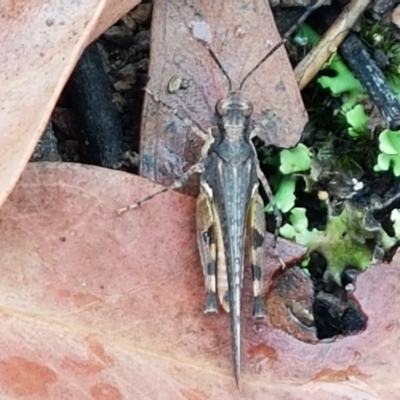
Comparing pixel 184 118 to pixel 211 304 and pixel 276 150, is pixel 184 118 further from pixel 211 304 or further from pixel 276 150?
pixel 211 304

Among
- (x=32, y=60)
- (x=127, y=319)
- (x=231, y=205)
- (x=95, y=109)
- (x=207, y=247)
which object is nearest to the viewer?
(x=32, y=60)

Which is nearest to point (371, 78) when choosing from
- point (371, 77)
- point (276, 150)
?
point (371, 77)

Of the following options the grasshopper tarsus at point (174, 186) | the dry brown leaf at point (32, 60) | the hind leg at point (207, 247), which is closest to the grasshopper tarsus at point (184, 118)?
the grasshopper tarsus at point (174, 186)

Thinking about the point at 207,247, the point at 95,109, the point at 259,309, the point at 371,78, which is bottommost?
the point at 259,309

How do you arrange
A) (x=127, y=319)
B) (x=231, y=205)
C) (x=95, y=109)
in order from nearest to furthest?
(x=127, y=319) < (x=231, y=205) < (x=95, y=109)

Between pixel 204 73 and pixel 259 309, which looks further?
pixel 204 73

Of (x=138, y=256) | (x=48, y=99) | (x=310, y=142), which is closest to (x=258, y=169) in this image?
(x=310, y=142)

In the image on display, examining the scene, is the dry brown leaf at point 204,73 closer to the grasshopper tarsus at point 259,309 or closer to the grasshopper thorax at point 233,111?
the grasshopper thorax at point 233,111
